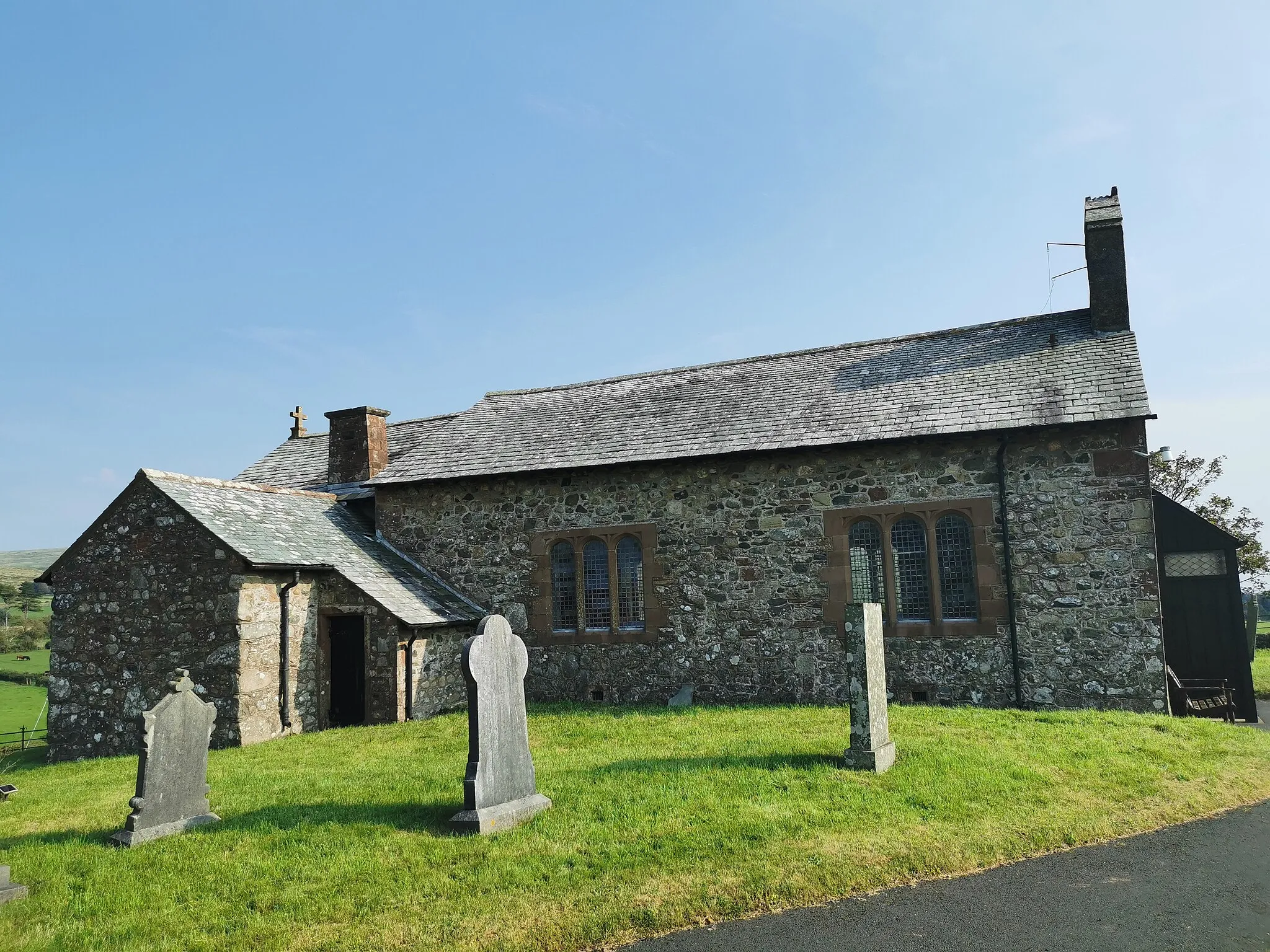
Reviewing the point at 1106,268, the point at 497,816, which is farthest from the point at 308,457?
the point at 1106,268

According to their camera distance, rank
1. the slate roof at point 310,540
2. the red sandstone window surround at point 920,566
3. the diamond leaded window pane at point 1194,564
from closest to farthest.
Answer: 1. the red sandstone window surround at point 920,566
2. the slate roof at point 310,540
3. the diamond leaded window pane at point 1194,564

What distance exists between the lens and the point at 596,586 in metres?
16.4

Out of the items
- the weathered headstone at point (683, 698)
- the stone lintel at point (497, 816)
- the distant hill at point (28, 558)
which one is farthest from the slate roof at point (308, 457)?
the distant hill at point (28, 558)

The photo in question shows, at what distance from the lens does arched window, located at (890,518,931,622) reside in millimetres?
14227

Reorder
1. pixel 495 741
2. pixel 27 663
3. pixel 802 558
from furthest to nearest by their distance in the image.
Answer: pixel 27 663, pixel 802 558, pixel 495 741

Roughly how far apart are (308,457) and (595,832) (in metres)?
18.9

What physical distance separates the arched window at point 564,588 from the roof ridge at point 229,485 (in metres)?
6.06

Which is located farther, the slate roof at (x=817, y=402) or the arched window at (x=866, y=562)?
the arched window at (x=866, y=562)

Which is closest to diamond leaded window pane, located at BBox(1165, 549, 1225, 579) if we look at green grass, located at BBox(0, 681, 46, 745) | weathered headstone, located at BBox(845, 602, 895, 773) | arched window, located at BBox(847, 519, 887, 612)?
arched window, located at BBox(847, 519, 887, 612)

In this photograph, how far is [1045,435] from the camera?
13602 mm

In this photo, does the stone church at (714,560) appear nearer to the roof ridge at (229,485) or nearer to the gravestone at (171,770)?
the roof ridge at (229,485)

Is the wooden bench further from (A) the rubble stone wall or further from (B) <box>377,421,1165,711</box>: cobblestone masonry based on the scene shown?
(A) the rubble stone wall

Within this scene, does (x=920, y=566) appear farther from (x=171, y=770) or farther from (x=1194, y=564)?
(x=171, y=770)

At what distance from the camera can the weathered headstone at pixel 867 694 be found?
9.07 metres
